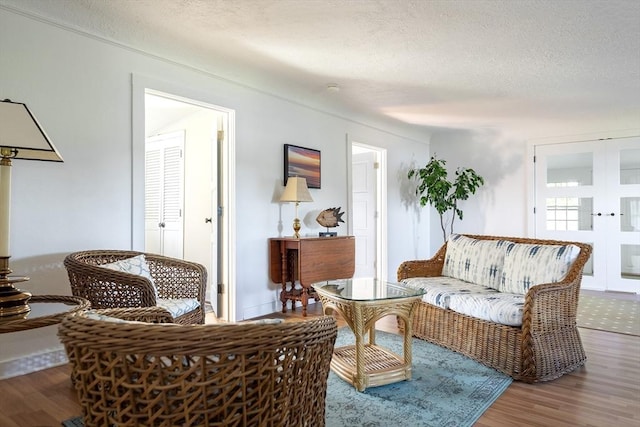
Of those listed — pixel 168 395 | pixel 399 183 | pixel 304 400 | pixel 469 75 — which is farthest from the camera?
pixel 399 183

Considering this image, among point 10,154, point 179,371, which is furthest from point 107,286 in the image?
point 179,371

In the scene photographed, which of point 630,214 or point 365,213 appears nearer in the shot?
point 630,214

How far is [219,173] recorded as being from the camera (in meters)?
3.75

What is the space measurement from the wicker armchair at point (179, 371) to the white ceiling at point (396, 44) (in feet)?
6.80

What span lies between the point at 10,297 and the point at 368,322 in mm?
1524

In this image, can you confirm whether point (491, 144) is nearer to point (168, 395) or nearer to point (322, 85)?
point (322, 85)

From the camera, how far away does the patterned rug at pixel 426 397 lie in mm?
1861

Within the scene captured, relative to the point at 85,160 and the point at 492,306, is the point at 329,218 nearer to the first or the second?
the point at 492,306

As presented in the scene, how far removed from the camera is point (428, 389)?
86.4 inches

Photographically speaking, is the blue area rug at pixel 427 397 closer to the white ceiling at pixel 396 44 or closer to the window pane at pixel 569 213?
the white ceiling at pixel 396 44

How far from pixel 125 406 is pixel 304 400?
0.41 metres

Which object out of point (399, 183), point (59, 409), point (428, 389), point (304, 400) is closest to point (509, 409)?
point (428, 389)

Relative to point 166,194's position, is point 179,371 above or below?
below

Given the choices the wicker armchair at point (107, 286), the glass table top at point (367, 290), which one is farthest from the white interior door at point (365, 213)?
the wicker armchair at point (107, 286)
